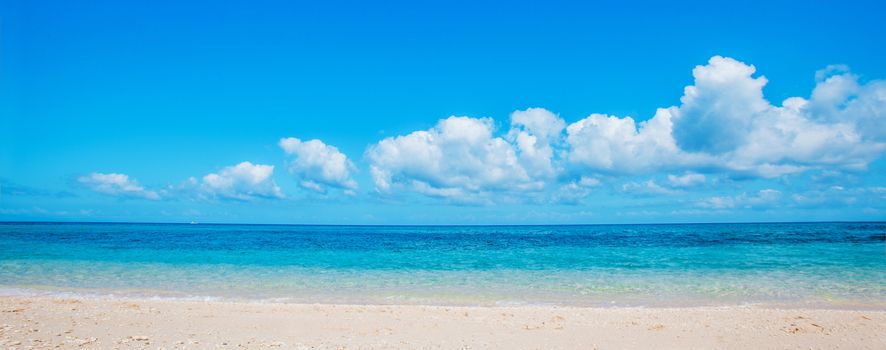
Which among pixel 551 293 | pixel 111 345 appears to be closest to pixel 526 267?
pixel 551 293

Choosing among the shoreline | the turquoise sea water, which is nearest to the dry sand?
the shoreline

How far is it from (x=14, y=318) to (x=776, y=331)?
652 inches

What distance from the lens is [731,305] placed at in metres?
13.6

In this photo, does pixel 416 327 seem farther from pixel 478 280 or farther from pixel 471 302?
pixel 478 280

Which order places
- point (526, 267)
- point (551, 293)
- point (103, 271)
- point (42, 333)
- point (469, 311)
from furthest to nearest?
point (526, 267) < point (103, 271) < point (551, 293) < point (469, 311) < point (42, 333)

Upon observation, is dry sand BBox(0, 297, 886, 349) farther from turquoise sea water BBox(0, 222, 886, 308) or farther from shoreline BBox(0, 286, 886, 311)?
turquoise sea water BBox(0, 222, 886, 308)

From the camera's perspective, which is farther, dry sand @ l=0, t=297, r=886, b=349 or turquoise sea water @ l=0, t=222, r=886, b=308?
turquoise sea water @ l=0, t=222, r=886, b=308

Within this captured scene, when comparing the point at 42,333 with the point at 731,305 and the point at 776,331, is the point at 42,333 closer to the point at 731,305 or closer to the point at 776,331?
the point at 776,331

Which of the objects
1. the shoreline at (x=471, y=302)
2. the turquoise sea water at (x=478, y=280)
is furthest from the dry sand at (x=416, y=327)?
the turquoise sea water at (x=478, y=280)

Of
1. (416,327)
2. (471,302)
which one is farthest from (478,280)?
(416,327)

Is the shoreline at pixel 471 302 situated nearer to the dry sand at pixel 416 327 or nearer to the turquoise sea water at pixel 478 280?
the turquoise sea water at pixel 478 280

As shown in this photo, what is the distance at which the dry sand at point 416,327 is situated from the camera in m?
8.91

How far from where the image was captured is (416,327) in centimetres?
1038

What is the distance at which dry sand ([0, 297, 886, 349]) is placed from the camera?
891 centimetres
